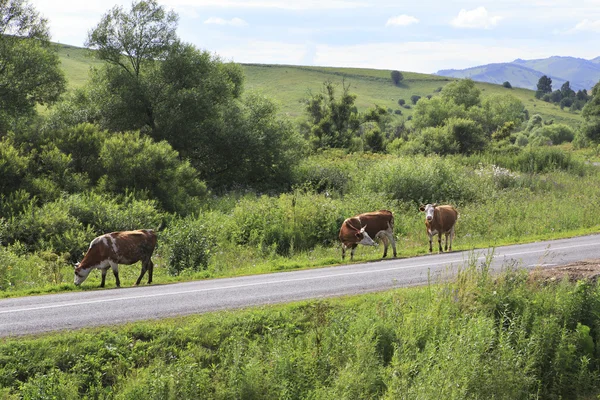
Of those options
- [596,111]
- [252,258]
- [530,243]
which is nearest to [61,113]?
[252,258]

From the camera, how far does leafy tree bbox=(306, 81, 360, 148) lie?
6397 cm

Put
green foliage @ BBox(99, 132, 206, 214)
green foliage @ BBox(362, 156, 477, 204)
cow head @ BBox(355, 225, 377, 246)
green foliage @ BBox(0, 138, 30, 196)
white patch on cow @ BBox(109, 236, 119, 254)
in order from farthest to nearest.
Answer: green foliage @ BBox(362, 156, 477, 204), green foliage @ BBox(99, 132, 206, 214), green foliage @ BBox(0, 138, 30, 196), cow head @ BBox(355, 225, 377, 246), white patch on cow @ BBox(109, 236, 119, 254)

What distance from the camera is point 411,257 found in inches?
768

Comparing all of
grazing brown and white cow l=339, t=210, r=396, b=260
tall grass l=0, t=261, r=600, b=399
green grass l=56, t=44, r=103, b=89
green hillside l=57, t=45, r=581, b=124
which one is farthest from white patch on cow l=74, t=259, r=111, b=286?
green hillside l=57, t=45, r=581, b=124

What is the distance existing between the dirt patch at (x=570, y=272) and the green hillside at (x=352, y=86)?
118 metres

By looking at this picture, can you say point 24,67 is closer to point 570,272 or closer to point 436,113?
point 570,272

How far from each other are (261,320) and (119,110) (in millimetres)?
27566

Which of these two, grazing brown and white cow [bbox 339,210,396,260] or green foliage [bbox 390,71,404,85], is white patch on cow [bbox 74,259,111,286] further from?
green foliage [bbox 390,71,404,85]

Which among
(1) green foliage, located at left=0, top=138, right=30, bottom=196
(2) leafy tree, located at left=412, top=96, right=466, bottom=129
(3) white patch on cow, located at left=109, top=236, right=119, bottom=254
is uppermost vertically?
(2) leafy tree, located at left=412, top=96, right=466, bottom=129

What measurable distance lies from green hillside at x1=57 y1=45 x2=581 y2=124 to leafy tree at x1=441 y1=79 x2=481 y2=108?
47464 mm

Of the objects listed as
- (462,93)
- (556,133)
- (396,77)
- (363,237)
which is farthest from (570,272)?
(396,77)

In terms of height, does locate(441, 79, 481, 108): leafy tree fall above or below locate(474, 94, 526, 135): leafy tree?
above

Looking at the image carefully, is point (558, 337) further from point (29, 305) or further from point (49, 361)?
point (29, 305)

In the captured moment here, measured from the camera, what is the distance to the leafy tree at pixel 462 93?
8762 cm
